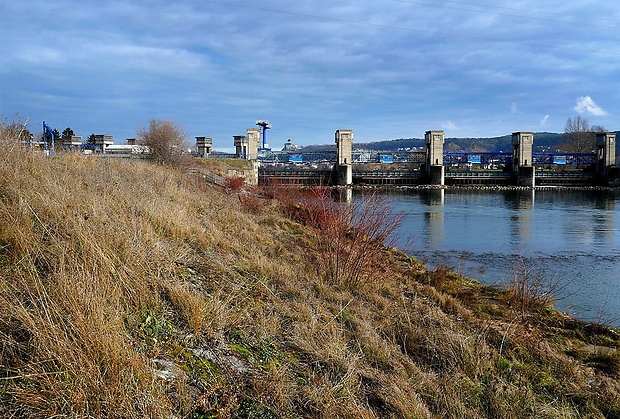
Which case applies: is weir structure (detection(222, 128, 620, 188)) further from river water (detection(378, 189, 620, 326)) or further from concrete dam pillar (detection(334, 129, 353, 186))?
river water (detection(378, 189, 620, 326))

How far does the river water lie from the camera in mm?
9664

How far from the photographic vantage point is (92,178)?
25.7ft

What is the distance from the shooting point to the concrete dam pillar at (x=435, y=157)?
4953cm

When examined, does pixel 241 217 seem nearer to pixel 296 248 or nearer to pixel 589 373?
pixel 296 248

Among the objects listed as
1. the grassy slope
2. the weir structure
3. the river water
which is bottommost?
the river water

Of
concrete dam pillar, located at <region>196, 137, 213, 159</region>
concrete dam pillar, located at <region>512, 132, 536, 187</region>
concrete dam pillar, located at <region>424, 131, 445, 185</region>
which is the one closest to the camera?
concrete dam pillar, located at <region>196, 137, 213, 159</region>

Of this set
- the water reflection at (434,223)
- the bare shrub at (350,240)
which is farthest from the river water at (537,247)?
the bare shrub at (350,240)

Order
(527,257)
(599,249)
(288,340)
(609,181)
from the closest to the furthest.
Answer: (288,340) < (527,257) < (599,249) < (609,181)

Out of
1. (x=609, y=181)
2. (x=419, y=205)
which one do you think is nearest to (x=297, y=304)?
(x=419, y=205)

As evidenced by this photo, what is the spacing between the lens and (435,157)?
50.8m

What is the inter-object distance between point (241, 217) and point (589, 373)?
794 centimetres

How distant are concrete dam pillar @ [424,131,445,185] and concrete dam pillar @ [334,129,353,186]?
8773 mm

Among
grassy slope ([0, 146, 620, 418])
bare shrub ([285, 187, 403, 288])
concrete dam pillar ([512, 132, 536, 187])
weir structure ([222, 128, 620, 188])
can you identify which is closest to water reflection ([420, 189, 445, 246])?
bare shrub ([285, 187, 403, 288])

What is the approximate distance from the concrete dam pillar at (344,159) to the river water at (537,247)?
2037 cm
